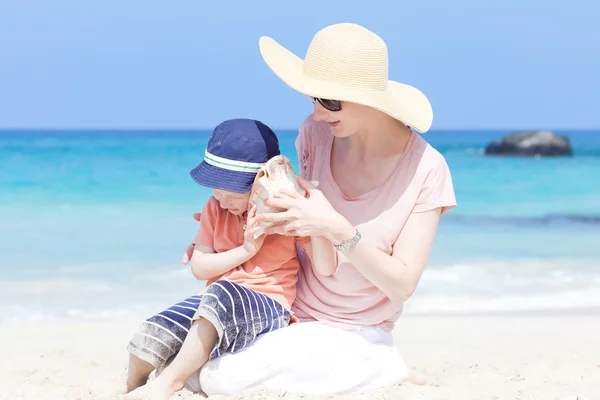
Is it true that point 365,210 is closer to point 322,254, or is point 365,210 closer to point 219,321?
point 322,254

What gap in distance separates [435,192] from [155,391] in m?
1.35

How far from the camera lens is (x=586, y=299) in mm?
7113

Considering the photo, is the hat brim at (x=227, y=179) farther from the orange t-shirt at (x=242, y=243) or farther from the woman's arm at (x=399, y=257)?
the woman's arm at (x=399, y=257)

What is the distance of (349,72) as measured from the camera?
3.30 metres

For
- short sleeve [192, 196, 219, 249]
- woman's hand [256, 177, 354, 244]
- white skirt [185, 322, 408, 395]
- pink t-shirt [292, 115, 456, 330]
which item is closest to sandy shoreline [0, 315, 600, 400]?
white skirt [185, 322, 408, 395]

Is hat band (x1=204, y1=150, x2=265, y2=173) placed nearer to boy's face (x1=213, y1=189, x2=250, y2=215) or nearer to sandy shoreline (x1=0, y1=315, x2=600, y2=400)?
boy's face (x1=213, y1=189, x2=250, y2=215)

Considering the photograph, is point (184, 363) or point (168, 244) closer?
point (184, 363)

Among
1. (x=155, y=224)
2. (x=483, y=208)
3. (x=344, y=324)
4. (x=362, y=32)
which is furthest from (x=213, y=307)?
(x=483, y=208)

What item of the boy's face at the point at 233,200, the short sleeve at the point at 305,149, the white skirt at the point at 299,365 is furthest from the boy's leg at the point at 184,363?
the short sleeve at the point at 305,149

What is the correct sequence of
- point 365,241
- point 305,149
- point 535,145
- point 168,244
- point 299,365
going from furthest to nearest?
point 535,145, point 168,244, point 305,149, point 299,365, point 365,241

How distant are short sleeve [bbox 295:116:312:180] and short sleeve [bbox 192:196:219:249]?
45 centimetres

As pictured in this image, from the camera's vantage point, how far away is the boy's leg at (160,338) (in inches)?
132

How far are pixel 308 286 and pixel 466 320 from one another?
9.66ft

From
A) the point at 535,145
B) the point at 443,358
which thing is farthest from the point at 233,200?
the point at 535,145
